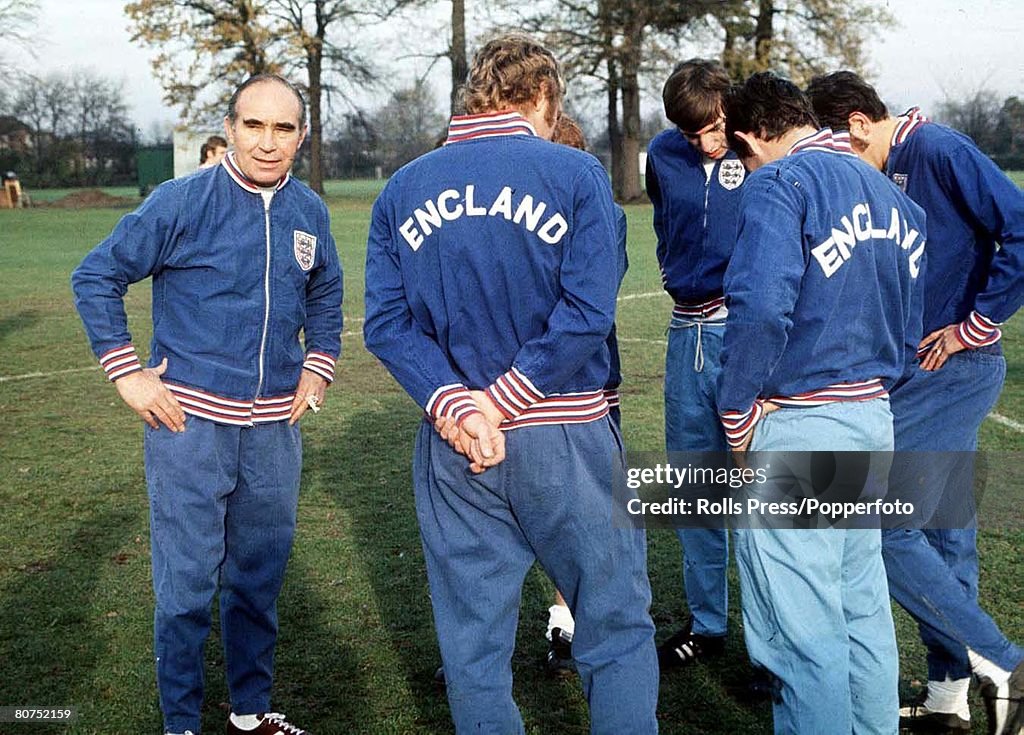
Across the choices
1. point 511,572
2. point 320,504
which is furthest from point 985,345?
point 320,504

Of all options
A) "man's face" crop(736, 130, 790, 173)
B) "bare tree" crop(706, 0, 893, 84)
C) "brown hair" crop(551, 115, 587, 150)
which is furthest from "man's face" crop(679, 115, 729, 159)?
"bare tree" crop(706, 0, 893, 84)

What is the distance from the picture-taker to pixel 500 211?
9.57 feet

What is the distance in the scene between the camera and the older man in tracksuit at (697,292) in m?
4.54

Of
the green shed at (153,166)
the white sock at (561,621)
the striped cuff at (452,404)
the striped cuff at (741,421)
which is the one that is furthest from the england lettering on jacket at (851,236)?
the green shed at (153,166)

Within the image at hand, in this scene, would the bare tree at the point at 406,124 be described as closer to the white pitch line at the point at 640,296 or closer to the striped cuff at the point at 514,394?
the white pitch line at the point at 640,296

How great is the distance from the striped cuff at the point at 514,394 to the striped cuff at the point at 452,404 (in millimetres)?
63

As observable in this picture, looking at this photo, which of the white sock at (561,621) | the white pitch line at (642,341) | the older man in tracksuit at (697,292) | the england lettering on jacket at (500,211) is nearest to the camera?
the england lettering on jacket at (500,211)

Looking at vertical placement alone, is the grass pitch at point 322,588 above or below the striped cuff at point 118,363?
below

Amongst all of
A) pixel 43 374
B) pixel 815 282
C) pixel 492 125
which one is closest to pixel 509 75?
pixel 492 125

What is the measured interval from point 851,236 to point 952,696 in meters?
1.77

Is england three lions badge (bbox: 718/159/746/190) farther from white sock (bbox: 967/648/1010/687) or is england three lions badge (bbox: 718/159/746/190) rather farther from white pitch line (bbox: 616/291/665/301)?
white pitch line (bbox: 616/291/665/301)

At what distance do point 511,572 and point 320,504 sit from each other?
3865mm

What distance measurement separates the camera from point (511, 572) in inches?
122

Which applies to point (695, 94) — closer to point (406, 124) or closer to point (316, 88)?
point (316, 88)
